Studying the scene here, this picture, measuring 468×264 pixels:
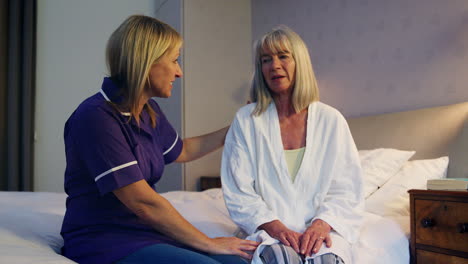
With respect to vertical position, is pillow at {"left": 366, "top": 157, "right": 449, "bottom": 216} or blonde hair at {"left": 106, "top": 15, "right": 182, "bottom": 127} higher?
blonde hair at {"left": 106, "top": 15, "right": 182, "bottom": 127}

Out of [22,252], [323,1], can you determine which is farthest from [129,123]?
[323,1]

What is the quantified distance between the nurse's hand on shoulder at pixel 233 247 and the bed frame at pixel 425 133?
129cm

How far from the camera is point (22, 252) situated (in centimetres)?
116

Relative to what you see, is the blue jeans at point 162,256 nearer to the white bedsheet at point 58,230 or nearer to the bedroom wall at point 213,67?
the white bedsheet at point 58,230

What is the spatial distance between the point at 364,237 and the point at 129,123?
91 centimetres

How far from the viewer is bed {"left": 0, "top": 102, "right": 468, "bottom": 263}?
147 centimetres

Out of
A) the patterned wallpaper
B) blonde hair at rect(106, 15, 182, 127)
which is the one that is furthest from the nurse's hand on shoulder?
the patterned wallpaper

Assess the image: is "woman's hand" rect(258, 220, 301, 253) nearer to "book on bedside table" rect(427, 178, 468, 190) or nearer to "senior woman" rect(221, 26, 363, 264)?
"senior woman" rect(221, 26, 363, 264)

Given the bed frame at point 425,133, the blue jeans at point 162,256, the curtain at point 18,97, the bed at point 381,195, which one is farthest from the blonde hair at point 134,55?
the curtain at point 18,97

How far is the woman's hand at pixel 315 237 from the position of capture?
Answer: 4.22 feet

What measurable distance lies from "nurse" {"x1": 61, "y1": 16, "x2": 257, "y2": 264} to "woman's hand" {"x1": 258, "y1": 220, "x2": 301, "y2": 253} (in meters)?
0.08

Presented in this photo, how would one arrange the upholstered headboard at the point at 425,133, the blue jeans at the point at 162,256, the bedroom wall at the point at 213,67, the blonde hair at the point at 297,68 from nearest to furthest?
the blue jeans at the point at 162,256
the blonde hair at the point at 297,68
the upholstered headboard at the point at 425,133
the bedroom wall at the point at 213,67

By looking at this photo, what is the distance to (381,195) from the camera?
2049mm

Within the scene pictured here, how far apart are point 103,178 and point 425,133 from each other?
1750mm
